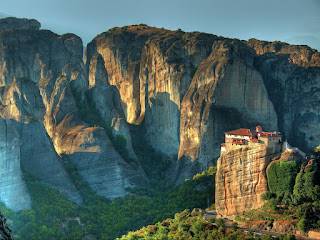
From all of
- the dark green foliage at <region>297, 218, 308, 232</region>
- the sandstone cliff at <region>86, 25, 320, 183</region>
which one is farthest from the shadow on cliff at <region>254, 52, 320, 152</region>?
the dark green foliage at <region>297, 218, 308, 232</region>

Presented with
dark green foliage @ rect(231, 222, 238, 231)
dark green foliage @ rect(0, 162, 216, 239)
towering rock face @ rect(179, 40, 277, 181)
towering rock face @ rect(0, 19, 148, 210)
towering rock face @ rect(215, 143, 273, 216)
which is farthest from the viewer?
towering rock face @ rect(179, 40, 277, 181)

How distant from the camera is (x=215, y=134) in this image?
55688 mm

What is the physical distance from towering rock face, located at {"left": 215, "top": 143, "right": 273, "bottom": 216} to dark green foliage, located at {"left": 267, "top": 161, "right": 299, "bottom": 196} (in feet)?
2.54

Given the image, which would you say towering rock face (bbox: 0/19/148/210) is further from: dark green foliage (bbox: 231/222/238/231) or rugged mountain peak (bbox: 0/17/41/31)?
dark green foliage (bbox: 231/222/238/231)

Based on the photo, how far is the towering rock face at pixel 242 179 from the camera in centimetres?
3522

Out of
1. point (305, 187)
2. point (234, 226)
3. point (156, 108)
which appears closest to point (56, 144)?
point (156, 108)

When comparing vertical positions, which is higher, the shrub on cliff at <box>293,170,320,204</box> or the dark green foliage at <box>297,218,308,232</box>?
the shrub on cliff at <box>293,170,320,204</box>

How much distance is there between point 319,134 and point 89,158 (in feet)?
77.0

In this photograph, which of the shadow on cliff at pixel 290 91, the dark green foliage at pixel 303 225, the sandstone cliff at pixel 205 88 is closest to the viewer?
the dark green foliage at pixel 303 225

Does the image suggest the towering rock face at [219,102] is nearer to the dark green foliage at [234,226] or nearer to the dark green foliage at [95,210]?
the dark green foliage at [95,210]

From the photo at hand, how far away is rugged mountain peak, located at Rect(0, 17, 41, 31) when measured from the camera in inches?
3241

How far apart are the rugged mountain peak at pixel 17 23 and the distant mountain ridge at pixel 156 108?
10.3 metres

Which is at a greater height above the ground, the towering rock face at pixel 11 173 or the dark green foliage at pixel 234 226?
the towering rock face at pixel 11 173

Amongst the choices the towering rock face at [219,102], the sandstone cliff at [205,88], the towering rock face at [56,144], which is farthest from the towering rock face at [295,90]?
the towering rock face at [56,144]
